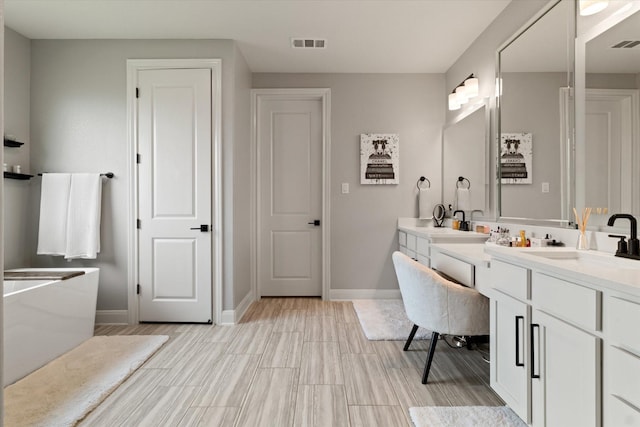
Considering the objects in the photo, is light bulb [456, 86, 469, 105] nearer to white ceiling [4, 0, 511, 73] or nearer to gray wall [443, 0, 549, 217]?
gray wall [443, 0, 549, 217]

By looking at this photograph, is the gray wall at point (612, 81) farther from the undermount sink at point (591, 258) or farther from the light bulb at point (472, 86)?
the light bulb at point (472, 86)

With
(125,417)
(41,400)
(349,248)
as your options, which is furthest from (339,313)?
(41,400)

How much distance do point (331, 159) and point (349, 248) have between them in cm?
101

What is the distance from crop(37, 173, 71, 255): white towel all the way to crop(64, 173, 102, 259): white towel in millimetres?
57

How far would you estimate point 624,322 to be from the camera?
1.06m

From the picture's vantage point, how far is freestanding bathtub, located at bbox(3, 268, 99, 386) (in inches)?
84.7

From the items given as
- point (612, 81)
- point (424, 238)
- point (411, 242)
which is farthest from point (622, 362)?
point (411, 242)

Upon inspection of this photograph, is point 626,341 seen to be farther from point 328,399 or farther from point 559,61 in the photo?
point 559,61

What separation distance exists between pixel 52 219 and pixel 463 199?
3702 mm

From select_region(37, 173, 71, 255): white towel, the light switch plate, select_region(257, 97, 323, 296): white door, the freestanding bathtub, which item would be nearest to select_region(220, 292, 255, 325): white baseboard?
select_region(257, 97, 323, 296): white door

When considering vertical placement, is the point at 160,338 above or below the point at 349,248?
below

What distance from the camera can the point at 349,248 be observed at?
4.07 meters

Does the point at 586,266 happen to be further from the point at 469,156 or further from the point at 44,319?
the point at 44,319

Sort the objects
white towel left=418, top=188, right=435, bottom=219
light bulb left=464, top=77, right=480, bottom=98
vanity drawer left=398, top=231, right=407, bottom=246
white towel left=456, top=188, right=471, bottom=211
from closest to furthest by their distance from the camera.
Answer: light bulb left=464, top=77, right=480, bottom=98 < white towel left=456, top=188, right=471, bottom=211 < vanity drawer left=398, top=231, right=407, bottom=246 < white towel left=418, top=188, right=435, bottom=219
